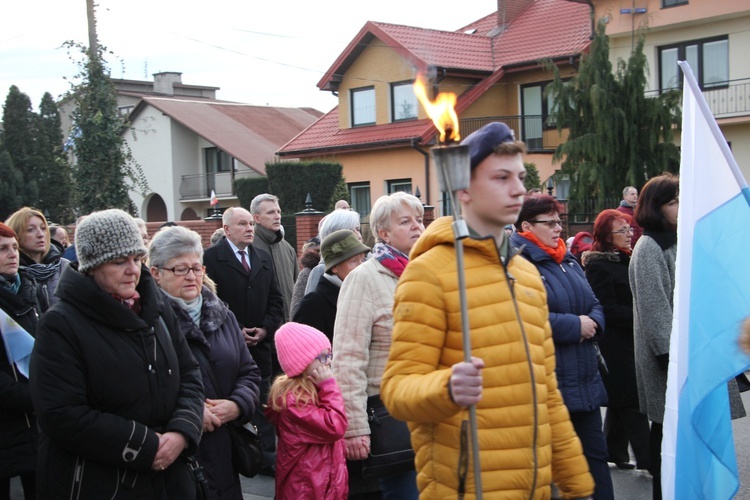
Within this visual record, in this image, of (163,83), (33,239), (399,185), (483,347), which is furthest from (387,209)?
(163,83)

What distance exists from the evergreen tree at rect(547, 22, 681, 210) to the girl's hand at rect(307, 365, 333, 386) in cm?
1520

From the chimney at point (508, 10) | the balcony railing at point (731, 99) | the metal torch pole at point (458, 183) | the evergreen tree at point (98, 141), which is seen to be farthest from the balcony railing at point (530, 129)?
the metal torch pole at point (458, 183)

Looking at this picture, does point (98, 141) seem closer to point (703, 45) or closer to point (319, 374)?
point (319, 374)

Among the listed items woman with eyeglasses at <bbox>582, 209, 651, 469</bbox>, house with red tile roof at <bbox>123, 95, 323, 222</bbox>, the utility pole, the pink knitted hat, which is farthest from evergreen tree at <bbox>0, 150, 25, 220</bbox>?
the pink knitted hat

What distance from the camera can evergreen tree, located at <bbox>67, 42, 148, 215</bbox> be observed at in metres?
18.7

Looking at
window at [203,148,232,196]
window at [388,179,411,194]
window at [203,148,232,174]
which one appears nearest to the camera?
window at [388,179,411,194]

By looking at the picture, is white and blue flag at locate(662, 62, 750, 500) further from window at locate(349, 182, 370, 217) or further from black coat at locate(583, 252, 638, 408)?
window at locate(349, 182, 370, 217)

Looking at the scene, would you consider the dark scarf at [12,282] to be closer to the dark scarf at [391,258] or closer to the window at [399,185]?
the dark scarf at [391,258]

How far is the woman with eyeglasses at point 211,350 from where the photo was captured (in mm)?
4582

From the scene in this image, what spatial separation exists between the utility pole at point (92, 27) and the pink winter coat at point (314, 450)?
15.7 m

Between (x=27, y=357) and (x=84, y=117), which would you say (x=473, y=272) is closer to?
(x=27, y=357)

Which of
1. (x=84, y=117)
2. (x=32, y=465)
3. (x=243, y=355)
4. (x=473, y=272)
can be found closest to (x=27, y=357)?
(x=32, y=465)

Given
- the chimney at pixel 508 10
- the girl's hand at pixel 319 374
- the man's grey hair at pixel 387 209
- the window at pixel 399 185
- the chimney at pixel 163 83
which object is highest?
the chimney at pixel 163 83

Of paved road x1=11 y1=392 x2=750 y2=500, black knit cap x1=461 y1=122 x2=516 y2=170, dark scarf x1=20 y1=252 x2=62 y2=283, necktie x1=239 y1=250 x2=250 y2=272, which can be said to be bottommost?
paved road x1=11 y1=392 x2=750 y2=500
